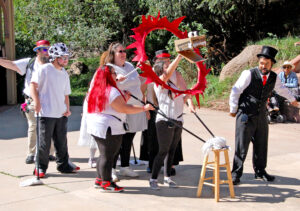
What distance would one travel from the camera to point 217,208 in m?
5.13

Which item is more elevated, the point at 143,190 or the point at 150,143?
the point at 150,143

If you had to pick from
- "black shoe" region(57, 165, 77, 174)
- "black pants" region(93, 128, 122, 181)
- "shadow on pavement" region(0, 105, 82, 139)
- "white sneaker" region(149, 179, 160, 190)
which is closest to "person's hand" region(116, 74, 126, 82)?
"black pants" region(93, 128, 122, 181)

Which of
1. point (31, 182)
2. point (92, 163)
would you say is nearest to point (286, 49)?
point (92, 163)

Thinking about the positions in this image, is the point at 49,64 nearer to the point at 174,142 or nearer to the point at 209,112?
the point at 174,142

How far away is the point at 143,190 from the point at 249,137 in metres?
1.61

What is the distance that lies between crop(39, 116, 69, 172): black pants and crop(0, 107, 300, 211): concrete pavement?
8.2 inches

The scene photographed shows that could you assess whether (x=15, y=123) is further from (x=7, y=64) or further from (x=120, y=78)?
(x=120, y=78)

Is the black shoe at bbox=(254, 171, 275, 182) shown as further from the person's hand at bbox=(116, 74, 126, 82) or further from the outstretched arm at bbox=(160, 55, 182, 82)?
the person's hand at bbox=(116, 74, 126, 82)

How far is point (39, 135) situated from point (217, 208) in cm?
269

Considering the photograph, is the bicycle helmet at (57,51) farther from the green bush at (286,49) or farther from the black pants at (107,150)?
the green bush at (286,49)

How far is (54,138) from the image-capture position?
6.50 meters

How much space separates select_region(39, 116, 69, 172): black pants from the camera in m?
6.21

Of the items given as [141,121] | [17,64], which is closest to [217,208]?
[141,121]

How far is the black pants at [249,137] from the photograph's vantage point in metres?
6.08
